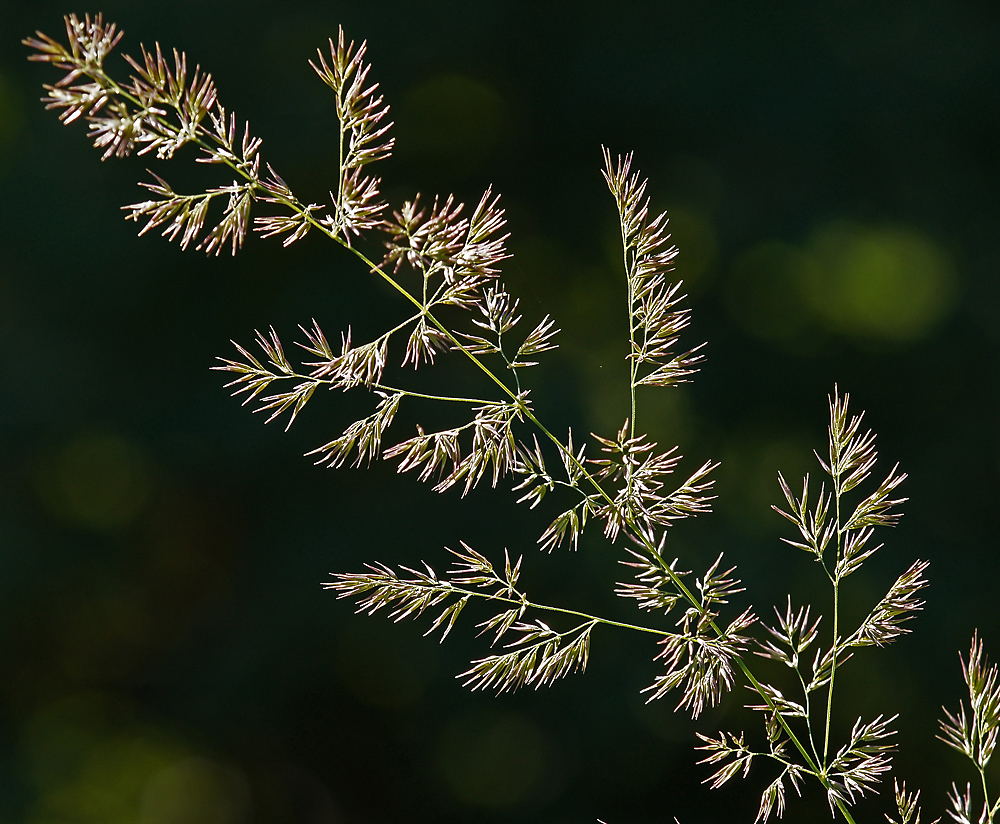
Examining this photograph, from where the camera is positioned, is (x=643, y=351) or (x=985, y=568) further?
(x=985, y=568)

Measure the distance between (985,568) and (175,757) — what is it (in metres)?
1.91

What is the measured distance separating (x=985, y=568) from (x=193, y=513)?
1.79 m

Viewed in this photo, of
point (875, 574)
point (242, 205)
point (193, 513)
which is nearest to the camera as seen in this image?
point (242, 205)

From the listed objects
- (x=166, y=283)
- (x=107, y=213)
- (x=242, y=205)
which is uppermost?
(x=242, y=205)

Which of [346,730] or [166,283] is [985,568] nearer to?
[346,730]

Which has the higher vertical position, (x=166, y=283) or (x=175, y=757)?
(x=166, y=283)

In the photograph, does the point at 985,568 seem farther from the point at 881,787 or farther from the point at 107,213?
the point at 107,213

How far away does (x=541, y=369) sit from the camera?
6.84ft

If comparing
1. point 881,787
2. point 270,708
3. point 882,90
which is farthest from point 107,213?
point 881,787

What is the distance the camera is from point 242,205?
41 cm

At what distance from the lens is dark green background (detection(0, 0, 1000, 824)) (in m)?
2.10

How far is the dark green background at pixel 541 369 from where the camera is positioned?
210cm

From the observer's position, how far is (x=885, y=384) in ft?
7.07

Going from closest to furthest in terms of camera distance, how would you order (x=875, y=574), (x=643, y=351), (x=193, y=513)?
(x=643, y=351) → (x=875, y=574) → (x=193, y=513)
